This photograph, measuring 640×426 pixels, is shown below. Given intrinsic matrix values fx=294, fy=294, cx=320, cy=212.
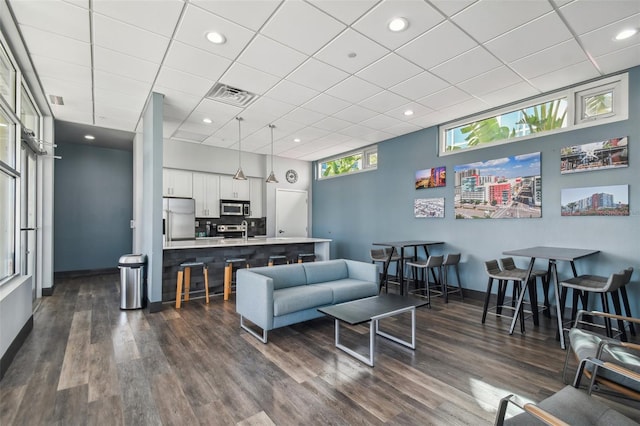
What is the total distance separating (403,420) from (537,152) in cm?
421

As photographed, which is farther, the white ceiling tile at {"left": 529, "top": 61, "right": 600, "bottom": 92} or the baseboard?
the white ceiling tile at {"left": 529, "top": 61, "right": 600, "bottom": 92}

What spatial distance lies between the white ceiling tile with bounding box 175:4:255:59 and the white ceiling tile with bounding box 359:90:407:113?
6.82 feet

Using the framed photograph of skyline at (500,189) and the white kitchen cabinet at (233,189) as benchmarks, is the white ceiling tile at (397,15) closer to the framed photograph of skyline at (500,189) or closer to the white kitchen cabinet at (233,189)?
the framed photograph of skyline at (500,189)

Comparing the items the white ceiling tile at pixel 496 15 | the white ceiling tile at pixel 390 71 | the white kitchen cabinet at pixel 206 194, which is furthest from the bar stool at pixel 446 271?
the white kitchen cabinet at pixel 206 194

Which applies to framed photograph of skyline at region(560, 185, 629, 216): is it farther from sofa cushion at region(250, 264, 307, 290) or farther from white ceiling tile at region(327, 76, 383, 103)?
sofa cushion at region(250, 264, 307, 290)

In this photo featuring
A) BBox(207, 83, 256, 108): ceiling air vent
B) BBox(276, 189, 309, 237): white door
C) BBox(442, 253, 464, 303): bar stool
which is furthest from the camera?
BBox(276, 189, 309, 237): white door

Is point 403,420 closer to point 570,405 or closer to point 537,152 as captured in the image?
point 570,405

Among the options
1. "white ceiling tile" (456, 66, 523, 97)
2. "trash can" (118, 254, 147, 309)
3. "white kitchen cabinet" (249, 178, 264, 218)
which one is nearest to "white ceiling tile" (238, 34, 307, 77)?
"white ceiling tile" (456, 66, 523, 97)

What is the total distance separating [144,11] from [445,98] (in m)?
3.89

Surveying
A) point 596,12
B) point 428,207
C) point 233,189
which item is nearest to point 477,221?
point 428,207

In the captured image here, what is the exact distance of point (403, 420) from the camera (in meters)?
1.96

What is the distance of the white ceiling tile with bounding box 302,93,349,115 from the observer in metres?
4.43

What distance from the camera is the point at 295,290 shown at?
3660mm

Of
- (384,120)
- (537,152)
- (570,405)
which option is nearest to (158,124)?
(384,120)
